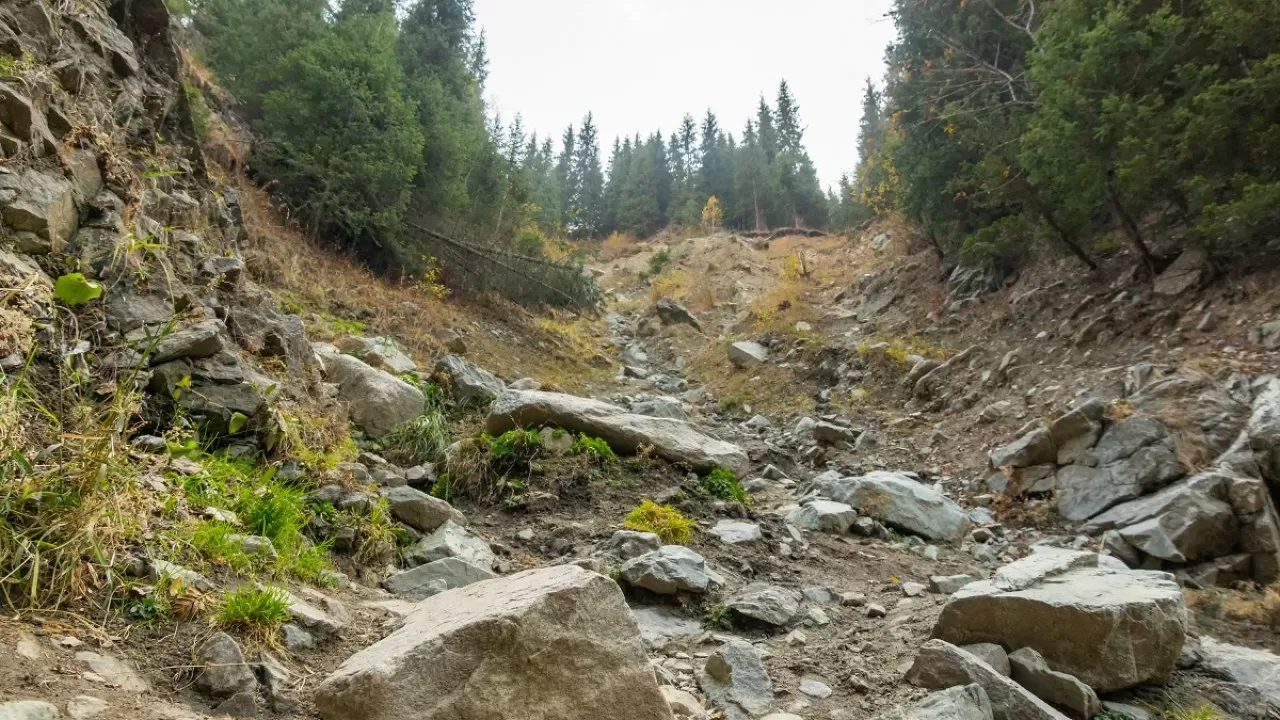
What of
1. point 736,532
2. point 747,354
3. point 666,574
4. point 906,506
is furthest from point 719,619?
point 747,354

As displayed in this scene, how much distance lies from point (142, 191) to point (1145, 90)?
10.3 meters

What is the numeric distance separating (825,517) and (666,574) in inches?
92.3

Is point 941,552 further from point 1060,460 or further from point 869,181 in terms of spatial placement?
point 869,181

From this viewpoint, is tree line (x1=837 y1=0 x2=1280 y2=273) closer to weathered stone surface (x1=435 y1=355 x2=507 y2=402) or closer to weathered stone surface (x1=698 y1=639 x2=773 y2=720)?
weathered stone surface (x1=698 y1=639 x2=773 y2=720)

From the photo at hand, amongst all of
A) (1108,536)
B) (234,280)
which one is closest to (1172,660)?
(1108,536)

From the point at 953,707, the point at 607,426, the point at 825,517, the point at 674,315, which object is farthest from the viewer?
the point at 674,315

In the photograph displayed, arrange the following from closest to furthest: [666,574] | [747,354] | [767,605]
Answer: [767,605] → [666,574] → [747,354]

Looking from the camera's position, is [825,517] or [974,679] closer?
[974,679]

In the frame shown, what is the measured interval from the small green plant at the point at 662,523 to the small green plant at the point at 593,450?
1040 millimetres

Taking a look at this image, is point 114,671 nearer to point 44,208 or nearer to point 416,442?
point 44,208

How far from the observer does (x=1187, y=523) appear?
516 cm

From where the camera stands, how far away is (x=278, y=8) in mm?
13828

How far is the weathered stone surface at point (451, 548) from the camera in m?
4.50

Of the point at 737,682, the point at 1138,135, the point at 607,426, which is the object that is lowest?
the point at 737,682
